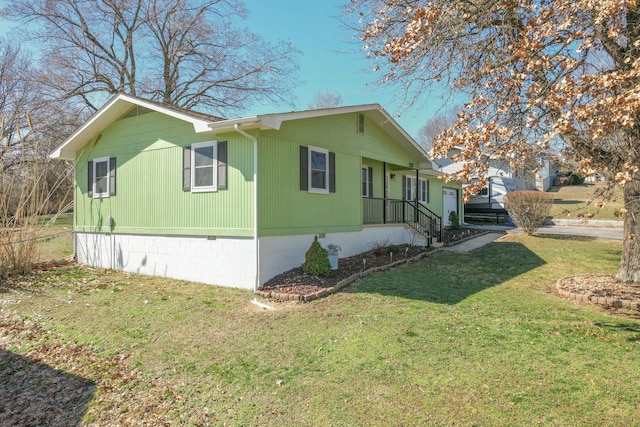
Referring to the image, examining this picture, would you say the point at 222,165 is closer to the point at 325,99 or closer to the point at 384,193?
the point at 384,193

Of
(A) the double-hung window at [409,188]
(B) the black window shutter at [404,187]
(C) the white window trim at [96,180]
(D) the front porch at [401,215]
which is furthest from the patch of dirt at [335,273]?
(C) the white window trim at [96,180]

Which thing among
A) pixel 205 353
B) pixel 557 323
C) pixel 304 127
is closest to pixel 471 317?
pixel 557 323

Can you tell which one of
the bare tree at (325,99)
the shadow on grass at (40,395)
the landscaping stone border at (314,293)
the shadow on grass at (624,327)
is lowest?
the shadow on grass at (40,395)

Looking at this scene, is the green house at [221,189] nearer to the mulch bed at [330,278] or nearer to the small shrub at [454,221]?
the mulch bed at [330,278]

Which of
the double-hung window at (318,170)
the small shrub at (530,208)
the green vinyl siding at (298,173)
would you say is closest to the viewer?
the green vinyl siding at (298,173)

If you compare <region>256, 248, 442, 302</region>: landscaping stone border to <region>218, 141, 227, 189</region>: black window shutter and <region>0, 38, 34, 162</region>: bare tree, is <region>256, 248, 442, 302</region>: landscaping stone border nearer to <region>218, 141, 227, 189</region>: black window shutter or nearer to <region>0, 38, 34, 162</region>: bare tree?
<region>218, 141, 227, 189</region>: black window shutter

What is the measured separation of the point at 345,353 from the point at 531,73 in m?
5.26

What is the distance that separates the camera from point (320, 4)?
28.5 feet

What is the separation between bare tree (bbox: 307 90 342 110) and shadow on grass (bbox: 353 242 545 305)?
27957mm

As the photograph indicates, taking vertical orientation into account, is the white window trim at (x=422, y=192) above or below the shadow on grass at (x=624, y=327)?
above

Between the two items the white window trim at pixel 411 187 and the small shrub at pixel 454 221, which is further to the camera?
the small shrub at pixel 454 221

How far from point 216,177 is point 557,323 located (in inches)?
276

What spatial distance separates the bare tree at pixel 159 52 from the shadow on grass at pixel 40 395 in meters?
19.2

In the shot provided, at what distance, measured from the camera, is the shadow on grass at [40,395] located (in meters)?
4.11
